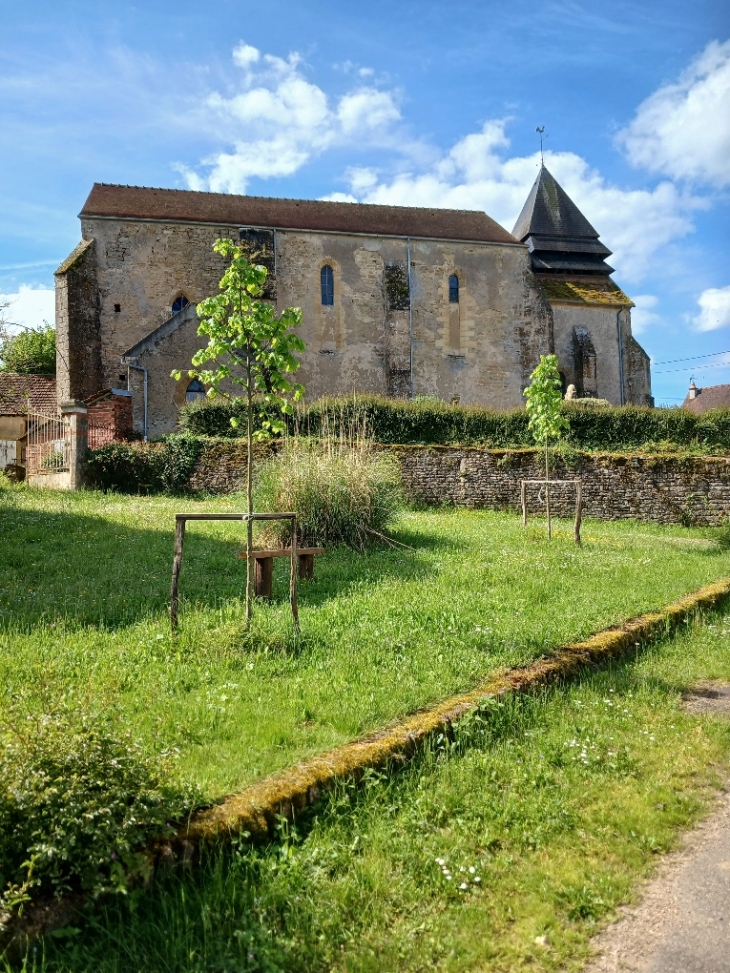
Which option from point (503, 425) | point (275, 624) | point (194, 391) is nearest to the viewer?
point (275, 624)

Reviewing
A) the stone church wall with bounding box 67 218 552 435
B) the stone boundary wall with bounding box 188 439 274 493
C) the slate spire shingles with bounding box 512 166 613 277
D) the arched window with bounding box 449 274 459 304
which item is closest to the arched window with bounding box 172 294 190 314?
Result: the stone church wall with bounding box 67 218 552 435

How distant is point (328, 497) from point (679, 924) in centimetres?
791

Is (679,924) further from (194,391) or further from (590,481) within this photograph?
(194,391)

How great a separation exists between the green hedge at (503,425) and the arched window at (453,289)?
40.5 ft

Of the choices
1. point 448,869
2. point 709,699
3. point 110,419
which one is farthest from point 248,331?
point 110,419

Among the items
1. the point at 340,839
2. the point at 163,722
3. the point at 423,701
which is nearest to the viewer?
the point at 340,839

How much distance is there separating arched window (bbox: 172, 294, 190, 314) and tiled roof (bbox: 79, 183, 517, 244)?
3.01 m

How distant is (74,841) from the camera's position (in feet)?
8.23

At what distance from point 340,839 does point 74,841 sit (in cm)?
112

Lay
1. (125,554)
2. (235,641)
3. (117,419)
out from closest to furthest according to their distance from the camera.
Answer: (235,641), (125,554), (117,419)

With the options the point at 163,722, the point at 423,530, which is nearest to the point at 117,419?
the point at 423,530

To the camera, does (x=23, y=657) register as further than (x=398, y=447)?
No

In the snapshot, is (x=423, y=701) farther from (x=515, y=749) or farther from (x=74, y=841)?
(x=74, y=841)

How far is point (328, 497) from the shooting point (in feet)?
33.7
